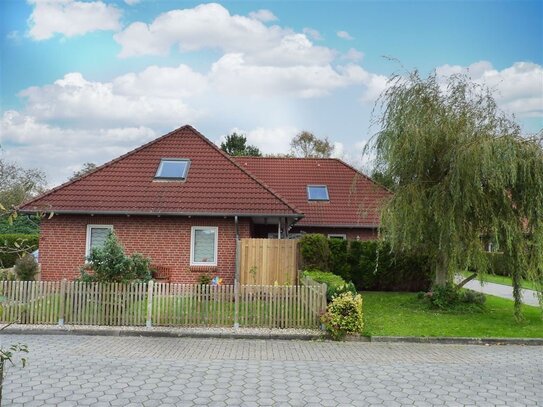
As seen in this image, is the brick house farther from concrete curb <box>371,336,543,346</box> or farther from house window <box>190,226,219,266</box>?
concrete curb <box>371,336,543,346</box>

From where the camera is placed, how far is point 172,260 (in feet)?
54.0

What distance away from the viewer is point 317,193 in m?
24.7

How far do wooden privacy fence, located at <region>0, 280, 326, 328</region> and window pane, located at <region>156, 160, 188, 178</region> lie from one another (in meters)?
6.96

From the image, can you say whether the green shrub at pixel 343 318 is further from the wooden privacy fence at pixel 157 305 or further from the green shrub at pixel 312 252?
the green shrub at pixel 312 252

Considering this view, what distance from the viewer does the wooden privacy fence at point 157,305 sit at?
11.4 meters

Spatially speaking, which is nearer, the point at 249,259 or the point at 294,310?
the point at 294,310

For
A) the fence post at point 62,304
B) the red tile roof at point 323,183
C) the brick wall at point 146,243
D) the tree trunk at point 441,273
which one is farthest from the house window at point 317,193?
the fence post at point 62,304

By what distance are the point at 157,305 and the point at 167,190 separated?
6.48 m

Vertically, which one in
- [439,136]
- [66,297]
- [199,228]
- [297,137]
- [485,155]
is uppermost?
[297,137]

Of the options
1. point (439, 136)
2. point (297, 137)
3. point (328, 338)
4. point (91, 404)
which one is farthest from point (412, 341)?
point (297, 137)

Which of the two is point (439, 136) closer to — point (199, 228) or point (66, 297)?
point (199, 228)

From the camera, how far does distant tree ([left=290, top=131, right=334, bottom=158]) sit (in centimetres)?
5003

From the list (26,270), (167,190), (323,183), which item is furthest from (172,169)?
(323,183)

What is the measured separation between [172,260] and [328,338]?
24.1 ft
